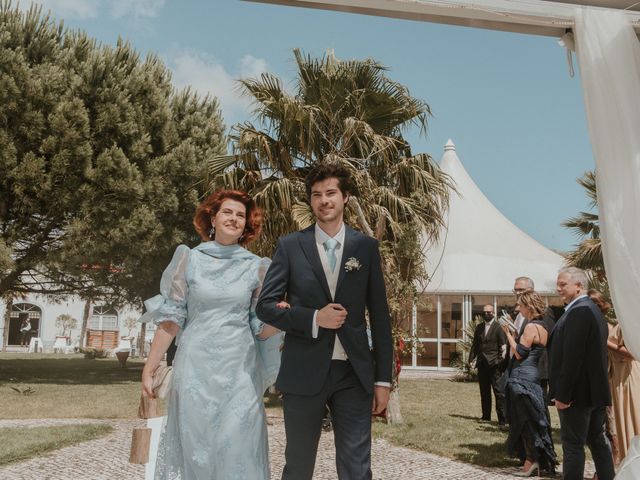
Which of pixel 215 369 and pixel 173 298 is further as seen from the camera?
pixel 173 298

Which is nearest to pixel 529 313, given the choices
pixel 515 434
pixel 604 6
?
pixel 515 434

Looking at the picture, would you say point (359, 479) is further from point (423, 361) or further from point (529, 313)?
point (423, 361)

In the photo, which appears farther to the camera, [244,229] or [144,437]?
[244,229]

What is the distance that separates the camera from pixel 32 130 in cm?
1538

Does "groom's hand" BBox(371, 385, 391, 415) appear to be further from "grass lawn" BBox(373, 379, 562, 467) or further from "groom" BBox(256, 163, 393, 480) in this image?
"grass lawn" BBox(373, 379, 562, 467)

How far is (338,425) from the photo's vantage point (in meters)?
2.87

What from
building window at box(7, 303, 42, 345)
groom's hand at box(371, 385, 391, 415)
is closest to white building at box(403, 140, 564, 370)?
groom's hand at box(371, 385, 391, 415)

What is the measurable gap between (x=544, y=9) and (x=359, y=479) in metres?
2.66

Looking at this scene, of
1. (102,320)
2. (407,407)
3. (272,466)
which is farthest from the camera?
(102,320)

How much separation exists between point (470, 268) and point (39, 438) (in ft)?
51.7

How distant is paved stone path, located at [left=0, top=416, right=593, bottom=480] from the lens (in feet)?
19.2

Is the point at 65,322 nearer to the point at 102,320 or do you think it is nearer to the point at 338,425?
the point at 102,320

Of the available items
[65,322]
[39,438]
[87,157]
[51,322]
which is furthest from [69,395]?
[51,322]

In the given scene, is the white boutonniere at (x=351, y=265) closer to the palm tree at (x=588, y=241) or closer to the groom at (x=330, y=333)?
the groom at (x=330, y=333)
